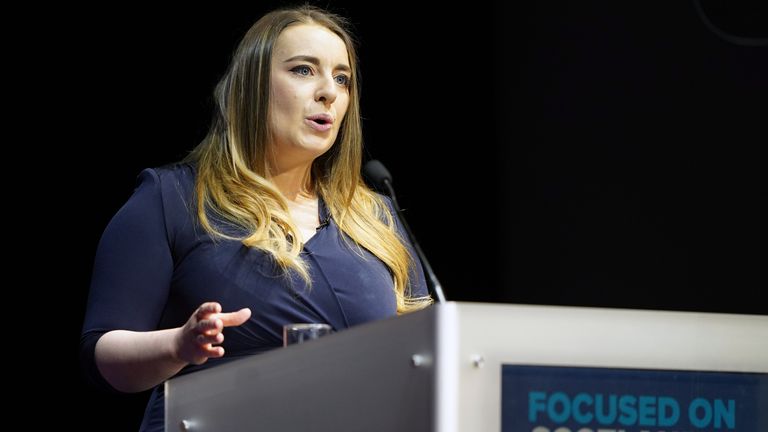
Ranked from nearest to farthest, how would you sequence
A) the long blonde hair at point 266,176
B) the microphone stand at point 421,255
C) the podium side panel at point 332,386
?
the podium side panel at point 332,386
the microphone stand at point 421,255
the long blonde hair at point 266,176

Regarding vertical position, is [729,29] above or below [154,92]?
above

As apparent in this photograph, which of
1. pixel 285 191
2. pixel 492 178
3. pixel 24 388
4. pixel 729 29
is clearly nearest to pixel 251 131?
pixel 285 191

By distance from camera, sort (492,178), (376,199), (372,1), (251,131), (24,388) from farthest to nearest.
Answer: (492,178), (372,1), (24,388), (376,199), (251,131)

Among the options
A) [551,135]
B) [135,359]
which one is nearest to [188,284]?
[135,359]

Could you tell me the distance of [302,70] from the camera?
2152 mm

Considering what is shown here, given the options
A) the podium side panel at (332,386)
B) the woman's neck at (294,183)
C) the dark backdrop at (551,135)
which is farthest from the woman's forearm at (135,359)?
the dark backdrop at (551,135)

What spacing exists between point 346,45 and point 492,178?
1.26m

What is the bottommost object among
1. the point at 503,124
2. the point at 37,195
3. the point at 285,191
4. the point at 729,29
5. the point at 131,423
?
the point at 131,423

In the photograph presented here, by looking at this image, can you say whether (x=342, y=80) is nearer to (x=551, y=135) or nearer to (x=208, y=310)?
(x=208, y=310)

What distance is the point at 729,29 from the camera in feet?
10.8

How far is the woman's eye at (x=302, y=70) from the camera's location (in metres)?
2.15

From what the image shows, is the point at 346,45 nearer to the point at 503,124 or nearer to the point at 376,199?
the point at 376,199

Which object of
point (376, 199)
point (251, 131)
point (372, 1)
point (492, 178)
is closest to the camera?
point (251, 131)

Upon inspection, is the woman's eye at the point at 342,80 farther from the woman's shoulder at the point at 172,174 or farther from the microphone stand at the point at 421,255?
the microphone stand at the point at 421,255
